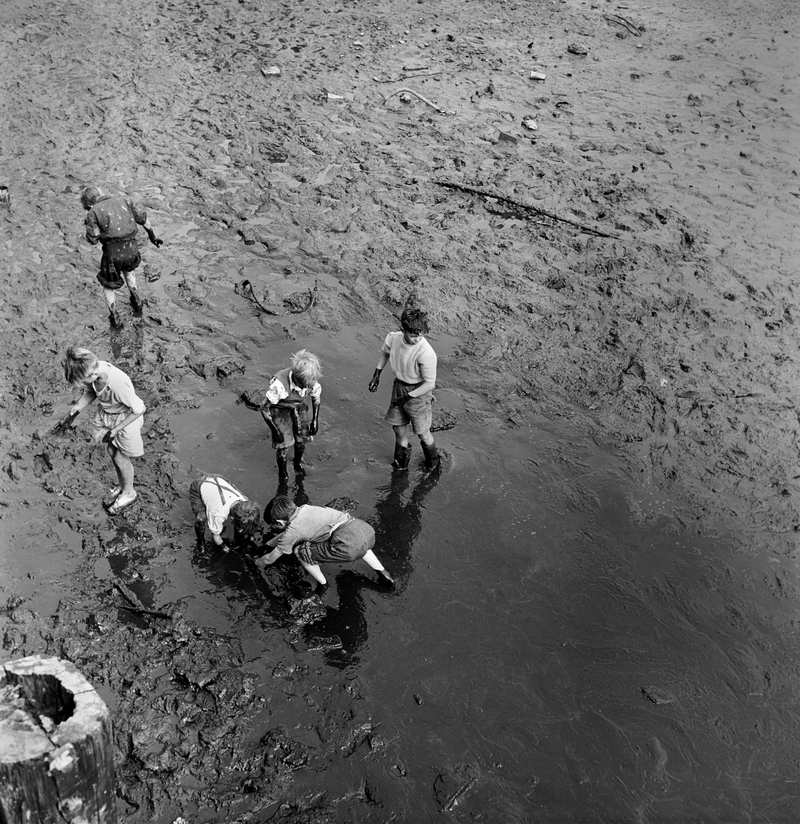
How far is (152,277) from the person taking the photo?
9812 mm

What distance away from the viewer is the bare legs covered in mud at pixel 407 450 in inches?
293

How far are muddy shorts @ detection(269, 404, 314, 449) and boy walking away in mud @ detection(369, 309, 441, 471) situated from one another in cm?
73

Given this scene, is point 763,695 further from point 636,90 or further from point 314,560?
point 636,90

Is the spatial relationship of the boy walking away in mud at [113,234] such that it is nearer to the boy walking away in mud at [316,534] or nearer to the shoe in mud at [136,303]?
the shoe in mud at [136,303]

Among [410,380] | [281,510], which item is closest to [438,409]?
[410,380]

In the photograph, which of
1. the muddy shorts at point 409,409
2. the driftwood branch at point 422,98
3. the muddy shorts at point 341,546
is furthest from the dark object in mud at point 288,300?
the driftwood branch at point 422,98

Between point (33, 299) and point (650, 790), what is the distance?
8.11m

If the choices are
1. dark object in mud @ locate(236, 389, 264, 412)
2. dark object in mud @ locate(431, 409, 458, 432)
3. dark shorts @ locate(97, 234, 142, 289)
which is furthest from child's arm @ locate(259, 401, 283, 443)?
dark shorts @ locate(97, 234, 142, 289)

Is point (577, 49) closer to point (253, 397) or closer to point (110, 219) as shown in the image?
point (110, 219)

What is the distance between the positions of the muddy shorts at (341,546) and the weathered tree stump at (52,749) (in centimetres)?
327

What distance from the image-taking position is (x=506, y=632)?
20.2ft

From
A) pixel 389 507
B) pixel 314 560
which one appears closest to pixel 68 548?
pixel 314 560

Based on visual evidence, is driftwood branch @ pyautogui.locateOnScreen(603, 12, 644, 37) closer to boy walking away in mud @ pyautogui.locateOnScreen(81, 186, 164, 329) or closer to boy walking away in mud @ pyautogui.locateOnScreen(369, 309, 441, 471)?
boy walking away in mud @ pyautogui.locateOnScreen(81, 186, 164, 329)

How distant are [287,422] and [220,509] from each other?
3.60ft
